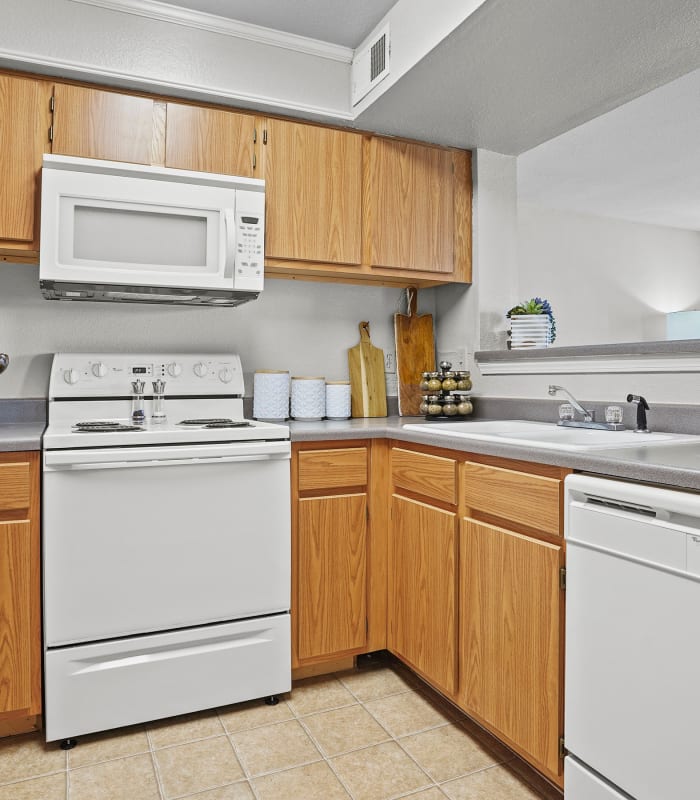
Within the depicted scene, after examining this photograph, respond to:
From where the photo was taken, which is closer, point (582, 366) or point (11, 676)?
point (11, 676)

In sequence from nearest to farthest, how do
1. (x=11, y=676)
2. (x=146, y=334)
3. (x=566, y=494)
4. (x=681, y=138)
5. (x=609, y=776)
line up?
(x=609, y=776), (x=566, y=494), (x=11, y=676), (x=146, y=334), (x=681, y=138)

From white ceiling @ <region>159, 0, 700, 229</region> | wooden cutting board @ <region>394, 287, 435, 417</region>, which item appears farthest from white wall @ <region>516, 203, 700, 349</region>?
wooden cutting board @ <region>394, 287, 435, 417</region>

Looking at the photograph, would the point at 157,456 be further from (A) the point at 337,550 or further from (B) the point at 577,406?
(B) the point at 577,406

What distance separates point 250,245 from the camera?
2.31 meters

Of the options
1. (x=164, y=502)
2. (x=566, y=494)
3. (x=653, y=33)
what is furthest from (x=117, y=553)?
(x=653, y=33)

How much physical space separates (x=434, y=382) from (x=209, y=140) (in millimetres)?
1248

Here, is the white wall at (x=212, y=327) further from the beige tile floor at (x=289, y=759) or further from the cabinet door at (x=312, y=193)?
the beige tile floor at (x=289, y=759)

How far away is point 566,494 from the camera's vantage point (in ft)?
4.84

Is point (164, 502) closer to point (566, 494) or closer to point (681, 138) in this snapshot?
point (566, 494)

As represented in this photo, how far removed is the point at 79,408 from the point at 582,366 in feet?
5.85

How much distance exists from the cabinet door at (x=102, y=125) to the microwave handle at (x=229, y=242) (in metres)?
0.32

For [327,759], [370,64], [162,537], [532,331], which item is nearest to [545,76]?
[370,64]

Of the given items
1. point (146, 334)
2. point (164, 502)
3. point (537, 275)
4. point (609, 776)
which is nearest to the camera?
point (609, 776)

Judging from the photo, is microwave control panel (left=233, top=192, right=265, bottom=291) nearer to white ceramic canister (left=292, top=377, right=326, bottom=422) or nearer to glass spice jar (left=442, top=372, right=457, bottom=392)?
white ceramic canister (left=292, top=377, right=326, bottom=422)
